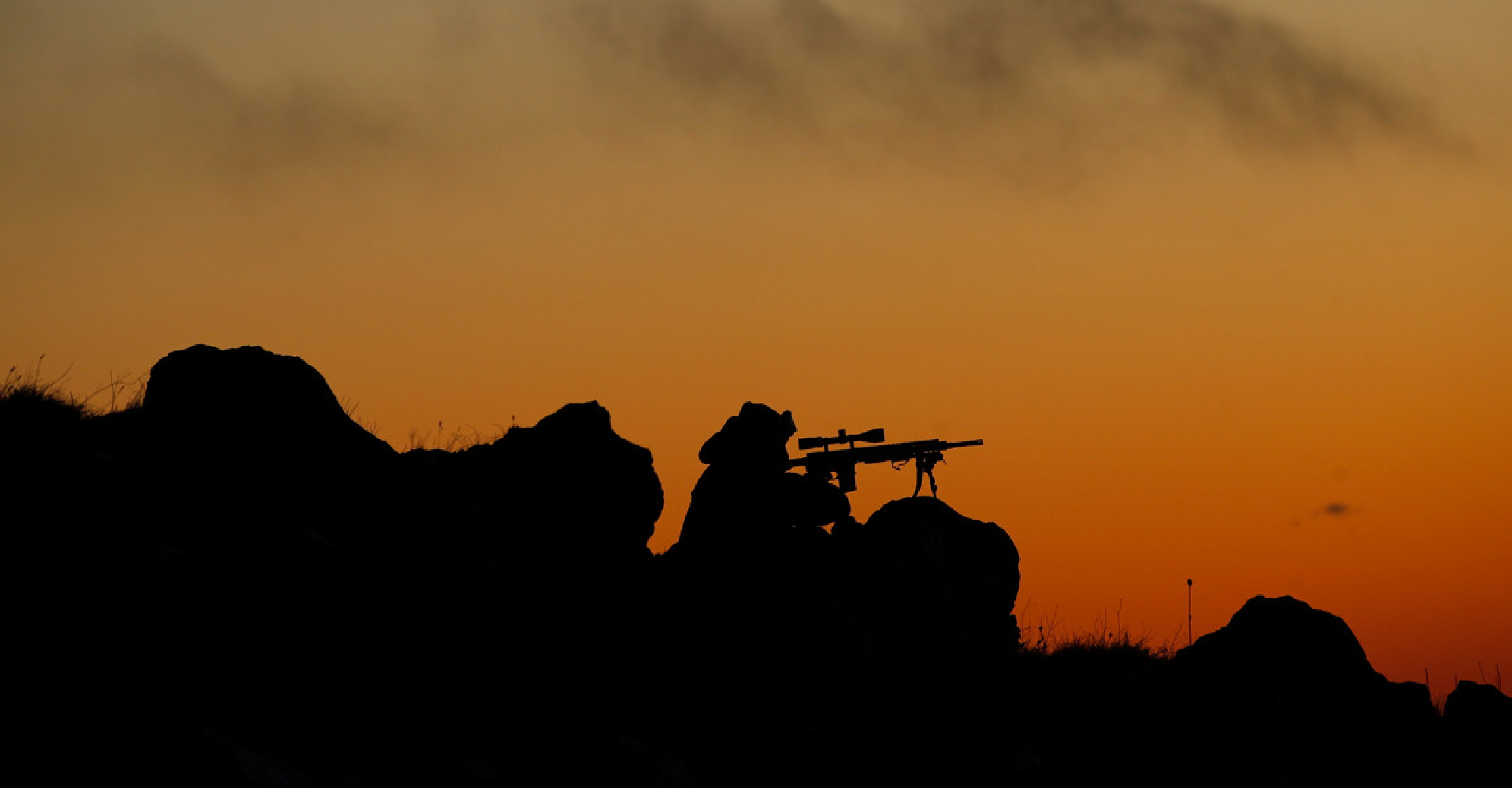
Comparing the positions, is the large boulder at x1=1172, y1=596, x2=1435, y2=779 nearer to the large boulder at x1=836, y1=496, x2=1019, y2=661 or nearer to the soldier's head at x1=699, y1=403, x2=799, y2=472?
the large boulder at x1=836, y1=496, x2=1019, y2=661

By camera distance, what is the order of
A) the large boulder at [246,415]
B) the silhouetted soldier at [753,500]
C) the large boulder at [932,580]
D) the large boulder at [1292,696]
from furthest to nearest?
the large boulder at [932,580] < the large boulder at [1292,696] < the silhouetted soldier at [753,500] < the large boulder at [246,415]

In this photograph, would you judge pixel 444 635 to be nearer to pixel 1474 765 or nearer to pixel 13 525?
pixel 13 525

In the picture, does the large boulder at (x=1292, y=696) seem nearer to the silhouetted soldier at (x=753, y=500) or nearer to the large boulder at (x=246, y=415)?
the silhouetted soldier at (x=753, y=500)

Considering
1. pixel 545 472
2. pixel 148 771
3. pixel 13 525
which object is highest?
pixel 545 472

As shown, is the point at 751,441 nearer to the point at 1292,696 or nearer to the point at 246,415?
the point at 246,415

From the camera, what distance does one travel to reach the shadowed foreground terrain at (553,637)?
18625 millimetres

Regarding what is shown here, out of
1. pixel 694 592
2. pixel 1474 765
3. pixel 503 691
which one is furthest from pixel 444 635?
pixel 1474 765

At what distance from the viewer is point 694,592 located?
92.2 ft

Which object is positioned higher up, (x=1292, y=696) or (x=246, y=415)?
(x=246, y=415)

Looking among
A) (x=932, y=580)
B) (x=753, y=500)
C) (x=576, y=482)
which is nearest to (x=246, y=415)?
(x=576, y=482)

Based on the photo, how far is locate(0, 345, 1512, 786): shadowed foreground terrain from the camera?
1862cm

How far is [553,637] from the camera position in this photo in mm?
23953

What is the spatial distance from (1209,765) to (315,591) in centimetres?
1713

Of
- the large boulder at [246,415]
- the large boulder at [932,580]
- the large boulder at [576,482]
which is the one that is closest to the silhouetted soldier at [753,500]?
the large boulder at [932,580]
